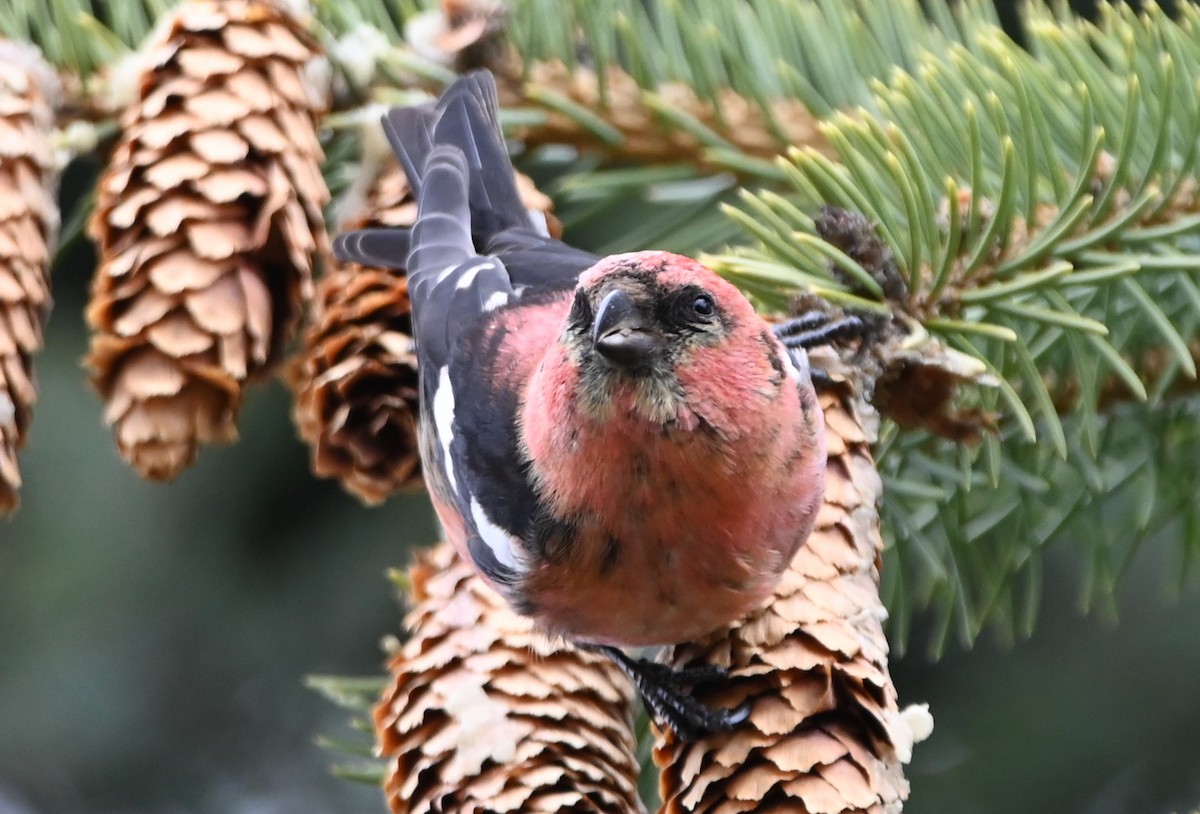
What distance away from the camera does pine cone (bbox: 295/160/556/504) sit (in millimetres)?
1125

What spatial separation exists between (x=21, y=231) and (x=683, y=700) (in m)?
0.67

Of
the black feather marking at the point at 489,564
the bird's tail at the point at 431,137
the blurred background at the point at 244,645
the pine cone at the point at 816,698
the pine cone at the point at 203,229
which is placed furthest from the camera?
the blurred background at the point at 244,645

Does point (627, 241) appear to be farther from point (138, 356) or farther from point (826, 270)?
point (138, 356)

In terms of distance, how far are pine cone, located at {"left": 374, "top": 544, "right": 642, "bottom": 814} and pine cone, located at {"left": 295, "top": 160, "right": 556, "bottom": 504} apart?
0.43 ft

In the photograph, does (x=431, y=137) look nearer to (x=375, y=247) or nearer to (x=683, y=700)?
(x=375, y=247)

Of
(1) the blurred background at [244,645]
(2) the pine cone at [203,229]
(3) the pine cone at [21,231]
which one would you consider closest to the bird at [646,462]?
(2) the pine cone at [203,229]

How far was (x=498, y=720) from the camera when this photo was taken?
0.99 meters

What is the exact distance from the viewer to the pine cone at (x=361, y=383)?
112 centimetres

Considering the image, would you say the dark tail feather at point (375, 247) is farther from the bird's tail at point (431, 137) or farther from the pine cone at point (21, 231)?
the pine cone at point (21, 231)

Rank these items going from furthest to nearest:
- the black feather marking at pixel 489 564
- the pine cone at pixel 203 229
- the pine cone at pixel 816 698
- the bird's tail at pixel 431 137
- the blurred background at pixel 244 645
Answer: the blurred background at pixel 244 645 < the bird's tail at pixel 431 137 < the black feather marking at pixel 489 564 < the pine cone at pixel 203 229 < the pine cone at pixel 816 698

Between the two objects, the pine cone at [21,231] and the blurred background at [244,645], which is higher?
the pine cone at [21,231]

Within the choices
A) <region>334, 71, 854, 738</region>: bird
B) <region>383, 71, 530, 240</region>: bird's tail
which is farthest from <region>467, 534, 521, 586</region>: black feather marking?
<region>383, 71, 530, 240</region>: bird's tail

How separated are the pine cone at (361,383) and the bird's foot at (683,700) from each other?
29cm

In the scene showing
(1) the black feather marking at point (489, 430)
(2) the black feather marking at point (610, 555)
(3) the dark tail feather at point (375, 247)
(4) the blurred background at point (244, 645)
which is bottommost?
(4) the blurred background at point (244, 645)
